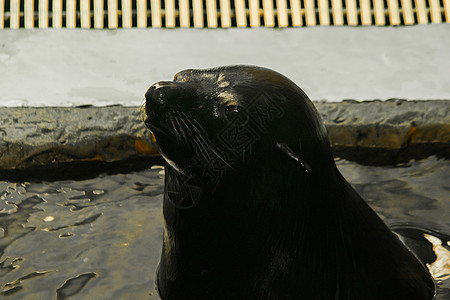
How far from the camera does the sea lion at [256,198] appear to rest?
2357 millimetres

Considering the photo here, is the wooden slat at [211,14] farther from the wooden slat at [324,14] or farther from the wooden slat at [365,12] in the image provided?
the wooden slat at [365,12]

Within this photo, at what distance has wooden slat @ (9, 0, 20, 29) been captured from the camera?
19.6 ft

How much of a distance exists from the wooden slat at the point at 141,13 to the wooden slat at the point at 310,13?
4.59 ft

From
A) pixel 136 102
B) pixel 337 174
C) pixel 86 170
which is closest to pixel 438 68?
pixel 136 102

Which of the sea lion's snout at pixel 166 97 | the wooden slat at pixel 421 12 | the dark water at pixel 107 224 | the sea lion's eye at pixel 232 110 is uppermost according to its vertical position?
the wooden slat at pixel 421 12

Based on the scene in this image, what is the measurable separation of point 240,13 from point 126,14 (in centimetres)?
98

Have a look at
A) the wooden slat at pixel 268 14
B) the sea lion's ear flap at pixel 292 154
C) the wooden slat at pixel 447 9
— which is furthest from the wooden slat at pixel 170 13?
the sea lion's ear flap at pixel 292 154

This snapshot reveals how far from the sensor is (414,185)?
406cm

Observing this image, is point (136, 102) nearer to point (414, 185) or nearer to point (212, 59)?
point (212, 59)

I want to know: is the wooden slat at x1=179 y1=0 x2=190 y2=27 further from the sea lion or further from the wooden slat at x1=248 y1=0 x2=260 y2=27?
the sea lion

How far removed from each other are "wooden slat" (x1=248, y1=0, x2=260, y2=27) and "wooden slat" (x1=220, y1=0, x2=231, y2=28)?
0.19 m

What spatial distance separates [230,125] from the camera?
7.74ft

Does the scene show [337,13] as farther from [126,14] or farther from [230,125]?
[230,125]

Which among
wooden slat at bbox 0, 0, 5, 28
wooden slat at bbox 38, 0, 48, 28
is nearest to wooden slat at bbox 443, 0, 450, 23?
wooden slat at bbox 38, 0, 48, 28
